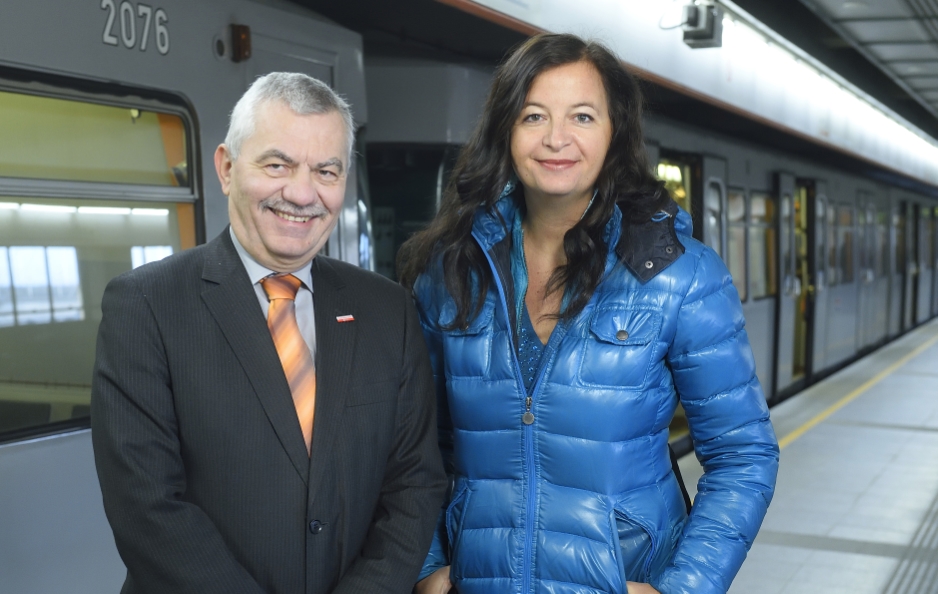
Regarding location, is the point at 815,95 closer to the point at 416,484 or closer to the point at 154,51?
the point at 154,51

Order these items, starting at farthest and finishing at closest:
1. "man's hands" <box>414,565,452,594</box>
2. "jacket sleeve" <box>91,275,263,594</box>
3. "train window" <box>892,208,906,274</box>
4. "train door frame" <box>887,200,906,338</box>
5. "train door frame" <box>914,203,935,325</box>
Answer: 1. "train door frame" <box>914,203,935,325</box>
2. "train window" <box>892,208,906,274</box>
3. "train door frame" <box>887,200,906,338</box>
4. "man's hands" <box>414,565,452,594</box>
5. "jacket sleeve" <box>91,275,263,594</box>

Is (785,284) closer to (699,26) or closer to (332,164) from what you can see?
(699,26)

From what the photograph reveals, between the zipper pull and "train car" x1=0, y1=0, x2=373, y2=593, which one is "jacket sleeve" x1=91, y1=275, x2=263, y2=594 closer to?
the zipper pull

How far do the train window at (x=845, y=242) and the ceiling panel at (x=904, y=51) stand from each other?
2965 mm

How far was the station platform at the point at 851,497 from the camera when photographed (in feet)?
15.0

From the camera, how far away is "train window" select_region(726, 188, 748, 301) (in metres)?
7.73

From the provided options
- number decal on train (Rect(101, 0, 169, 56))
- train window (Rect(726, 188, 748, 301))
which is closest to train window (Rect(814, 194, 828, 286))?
train window (Rect(726, 188, 748, 301))

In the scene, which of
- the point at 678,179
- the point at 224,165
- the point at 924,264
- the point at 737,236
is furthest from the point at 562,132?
the point at 924,264

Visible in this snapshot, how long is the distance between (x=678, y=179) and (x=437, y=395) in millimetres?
5292

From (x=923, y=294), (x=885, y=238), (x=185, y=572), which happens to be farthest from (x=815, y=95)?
(x=923, y=294)

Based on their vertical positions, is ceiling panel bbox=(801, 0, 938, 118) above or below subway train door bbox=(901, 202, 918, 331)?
above

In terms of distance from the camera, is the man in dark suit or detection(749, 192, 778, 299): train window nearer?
the man in dark suit

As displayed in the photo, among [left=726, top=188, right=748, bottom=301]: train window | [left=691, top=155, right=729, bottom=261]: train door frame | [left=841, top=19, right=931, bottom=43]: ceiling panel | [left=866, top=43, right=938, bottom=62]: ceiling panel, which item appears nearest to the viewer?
[left=691, top=155, right=729, bottom=261]: train door frame

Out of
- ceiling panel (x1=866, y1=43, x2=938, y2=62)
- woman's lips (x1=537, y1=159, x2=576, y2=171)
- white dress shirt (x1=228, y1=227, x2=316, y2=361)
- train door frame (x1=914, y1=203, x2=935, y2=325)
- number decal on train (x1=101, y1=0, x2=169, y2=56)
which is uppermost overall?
ceiling panel (x1=866, y1=43, x2=938, y2=62)
